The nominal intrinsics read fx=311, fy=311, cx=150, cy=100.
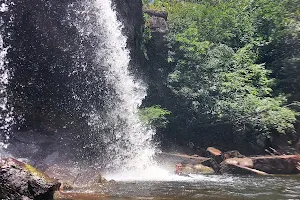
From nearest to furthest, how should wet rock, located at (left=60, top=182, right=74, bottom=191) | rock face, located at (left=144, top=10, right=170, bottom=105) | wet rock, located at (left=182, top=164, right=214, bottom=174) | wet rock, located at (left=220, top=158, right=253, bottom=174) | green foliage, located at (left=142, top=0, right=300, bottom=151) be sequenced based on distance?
wet rock, located at (left=60, top=182, right=74, bottom=191)
wet rock, located at (left=220, top=158, right=253, bottom=174)
wet rock, located at (left=182, top=164, right=214, bottom=174)
green foliage, located at (left=142, top=0, right=300, bottom=151)
rock face, located at (left=144, top=10, right=170, bottom=105)

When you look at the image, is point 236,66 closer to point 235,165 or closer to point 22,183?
point 235,165

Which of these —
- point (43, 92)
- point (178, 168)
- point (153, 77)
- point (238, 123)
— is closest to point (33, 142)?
point (43, 92)

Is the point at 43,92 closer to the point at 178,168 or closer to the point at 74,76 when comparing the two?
the point at 74,76

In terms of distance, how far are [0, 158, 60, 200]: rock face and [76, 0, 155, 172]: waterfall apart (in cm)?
874

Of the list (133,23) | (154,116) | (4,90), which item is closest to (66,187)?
(4,90)

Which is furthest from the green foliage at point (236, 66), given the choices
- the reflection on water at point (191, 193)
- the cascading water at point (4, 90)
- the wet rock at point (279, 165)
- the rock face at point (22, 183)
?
the rock face at point (22, 183)

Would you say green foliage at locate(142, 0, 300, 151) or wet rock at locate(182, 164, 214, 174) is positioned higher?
green foliage at locate(142, 0, 300, 151)

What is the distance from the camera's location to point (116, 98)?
749 inches

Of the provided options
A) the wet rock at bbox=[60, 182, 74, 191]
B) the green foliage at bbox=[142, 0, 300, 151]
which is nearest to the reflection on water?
the wet rock at bbox=[60, 182, 74, 191]

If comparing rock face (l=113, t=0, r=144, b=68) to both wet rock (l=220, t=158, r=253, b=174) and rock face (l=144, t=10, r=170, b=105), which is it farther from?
wet rock (l=220, t=158, r=253, b=174)

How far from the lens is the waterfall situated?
17250mm

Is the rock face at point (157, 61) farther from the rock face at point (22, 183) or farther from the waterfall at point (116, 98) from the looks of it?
the rock face at point (22, 183)

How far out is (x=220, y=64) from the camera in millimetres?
24031

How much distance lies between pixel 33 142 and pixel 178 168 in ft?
25.1
